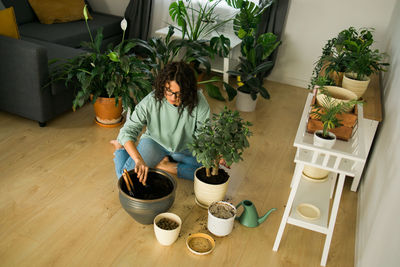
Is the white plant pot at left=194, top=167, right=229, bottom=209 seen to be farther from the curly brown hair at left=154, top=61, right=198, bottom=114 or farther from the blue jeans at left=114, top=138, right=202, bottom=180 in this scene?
the curly brown hair at left=154, top=61, right=198, bottom=114

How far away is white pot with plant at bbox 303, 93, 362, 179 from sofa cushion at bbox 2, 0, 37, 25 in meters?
3.22

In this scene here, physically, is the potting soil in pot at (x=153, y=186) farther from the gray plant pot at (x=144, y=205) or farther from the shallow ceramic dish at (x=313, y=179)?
the shallow ceramic dish at (x=313, y=179)

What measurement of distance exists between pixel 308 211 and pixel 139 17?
10.8 ft

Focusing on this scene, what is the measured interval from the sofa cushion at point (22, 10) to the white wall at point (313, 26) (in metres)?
2.68

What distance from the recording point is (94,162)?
2.53m

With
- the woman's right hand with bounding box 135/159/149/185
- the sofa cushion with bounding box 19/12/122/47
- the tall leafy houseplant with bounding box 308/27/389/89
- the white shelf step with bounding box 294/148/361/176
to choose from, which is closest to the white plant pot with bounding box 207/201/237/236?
the woman's right hand with bounding box 135/159/149/185

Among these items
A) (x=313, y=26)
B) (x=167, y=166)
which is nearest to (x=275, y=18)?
(x=313, y=26)

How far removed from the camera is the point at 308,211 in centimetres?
193

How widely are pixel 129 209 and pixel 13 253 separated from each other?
57 cm

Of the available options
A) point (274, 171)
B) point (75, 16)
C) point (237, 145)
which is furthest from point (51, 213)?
point (75, 16)

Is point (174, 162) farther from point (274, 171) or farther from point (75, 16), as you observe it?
point (75, 16)

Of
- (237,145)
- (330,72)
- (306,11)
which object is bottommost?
(237,145)

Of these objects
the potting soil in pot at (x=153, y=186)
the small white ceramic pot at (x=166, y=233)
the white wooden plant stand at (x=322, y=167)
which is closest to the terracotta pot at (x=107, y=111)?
the potting soil in pot at (x=153, y=186)

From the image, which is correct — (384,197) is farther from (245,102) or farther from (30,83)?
(30,83)
